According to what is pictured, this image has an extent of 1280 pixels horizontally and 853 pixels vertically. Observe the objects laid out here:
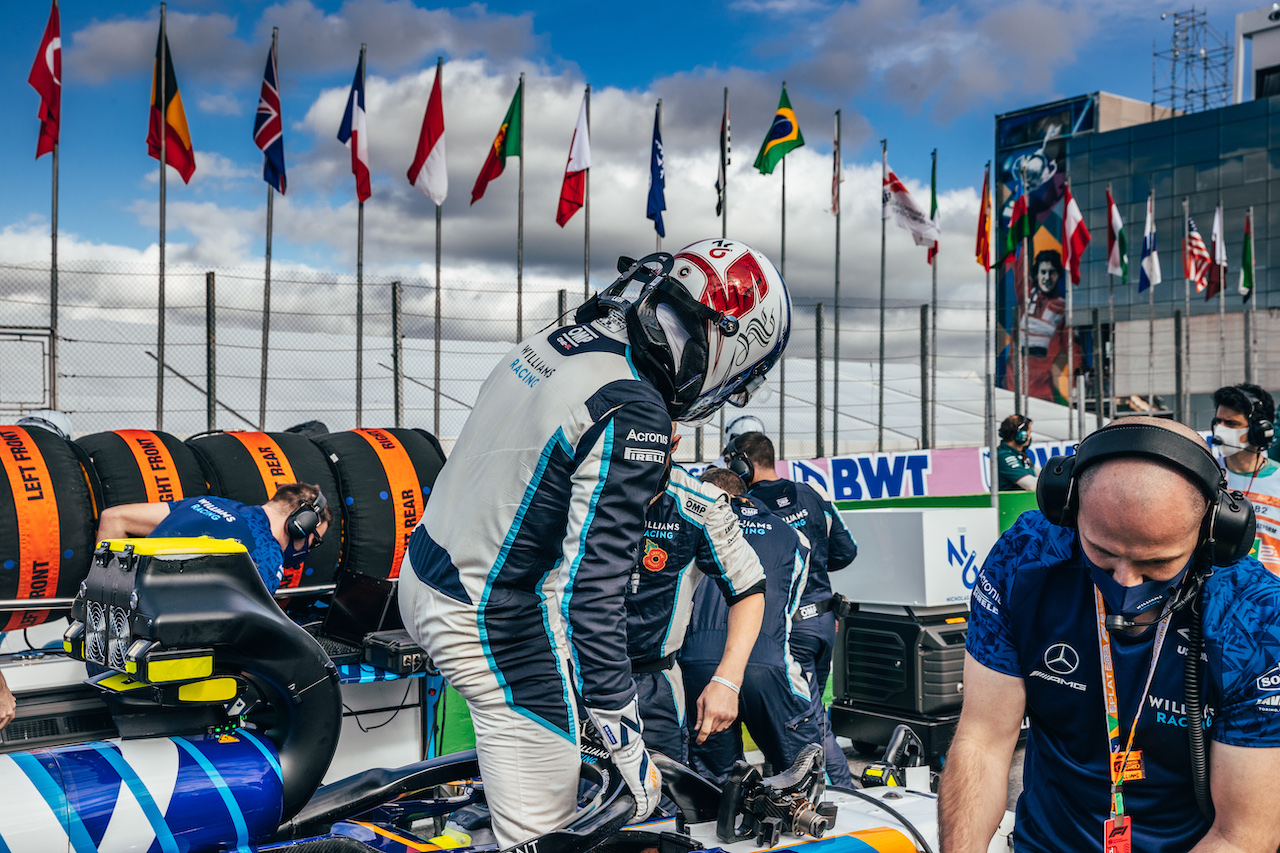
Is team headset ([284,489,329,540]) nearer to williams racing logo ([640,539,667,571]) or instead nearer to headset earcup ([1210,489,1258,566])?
williams racing logo ([640,539,667,571])

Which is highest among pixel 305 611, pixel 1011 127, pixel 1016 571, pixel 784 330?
pixel 1011 127

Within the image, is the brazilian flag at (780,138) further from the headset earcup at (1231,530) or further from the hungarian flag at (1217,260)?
the headset earcup at (1231,530)

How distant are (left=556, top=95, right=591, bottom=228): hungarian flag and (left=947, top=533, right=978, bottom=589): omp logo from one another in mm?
10389

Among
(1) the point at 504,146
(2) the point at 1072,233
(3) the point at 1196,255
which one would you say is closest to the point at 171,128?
(1) the point at 504,146

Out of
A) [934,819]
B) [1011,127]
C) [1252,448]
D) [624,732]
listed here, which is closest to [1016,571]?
[624,732]

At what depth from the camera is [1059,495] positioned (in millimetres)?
1586

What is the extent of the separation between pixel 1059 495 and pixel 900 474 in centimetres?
821

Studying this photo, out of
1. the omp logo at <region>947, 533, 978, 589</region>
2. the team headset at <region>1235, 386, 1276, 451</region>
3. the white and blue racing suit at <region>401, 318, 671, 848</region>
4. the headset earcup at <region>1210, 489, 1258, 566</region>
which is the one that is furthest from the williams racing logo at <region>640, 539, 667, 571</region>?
the team headset at <region>1235, 386, 1276, 451</region>

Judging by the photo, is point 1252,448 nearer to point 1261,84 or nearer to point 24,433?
point 24,433

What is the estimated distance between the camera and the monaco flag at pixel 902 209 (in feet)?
59.4

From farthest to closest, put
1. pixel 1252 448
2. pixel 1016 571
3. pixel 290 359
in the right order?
1. pixel 290 359
2. pixel 1252 448
3. pixel 1016 571

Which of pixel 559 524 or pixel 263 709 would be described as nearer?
pixel 559 524

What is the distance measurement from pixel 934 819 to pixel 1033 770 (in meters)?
0.93

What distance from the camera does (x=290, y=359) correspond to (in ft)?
40.3
